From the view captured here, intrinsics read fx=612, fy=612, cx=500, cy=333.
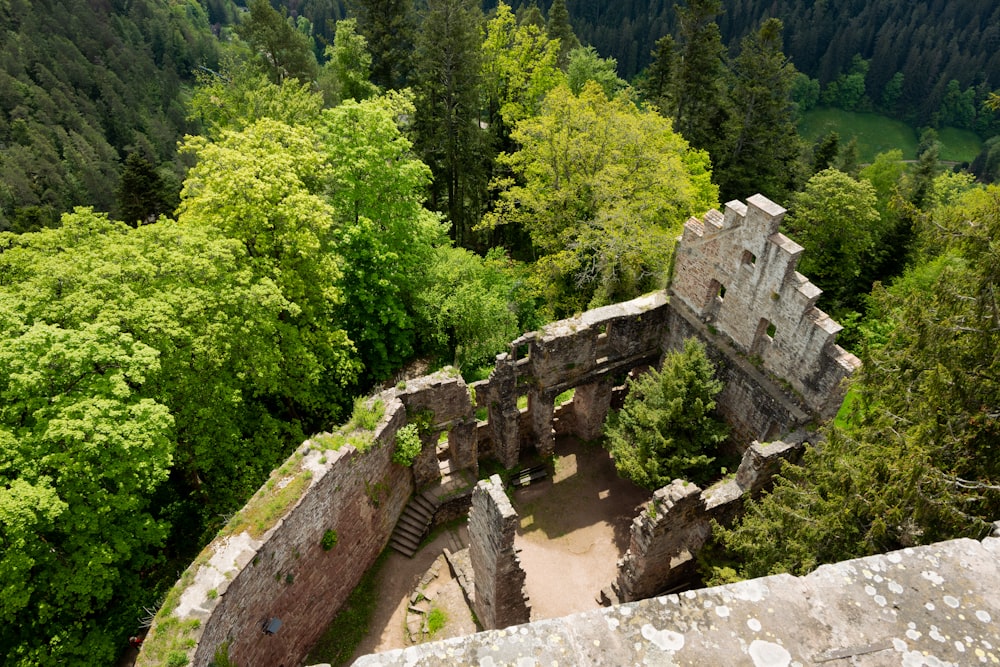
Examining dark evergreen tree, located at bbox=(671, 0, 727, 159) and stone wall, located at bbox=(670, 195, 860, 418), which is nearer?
stone wall, located at bbox=(670, 195, 860, 418)

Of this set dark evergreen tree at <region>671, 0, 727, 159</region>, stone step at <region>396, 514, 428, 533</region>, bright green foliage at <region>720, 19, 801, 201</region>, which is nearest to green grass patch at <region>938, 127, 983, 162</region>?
bright green foliage at <region>720, 19, 801, 201</region>

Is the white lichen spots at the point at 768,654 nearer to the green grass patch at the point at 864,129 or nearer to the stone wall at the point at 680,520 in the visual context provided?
the stone wall at the point at 680,520

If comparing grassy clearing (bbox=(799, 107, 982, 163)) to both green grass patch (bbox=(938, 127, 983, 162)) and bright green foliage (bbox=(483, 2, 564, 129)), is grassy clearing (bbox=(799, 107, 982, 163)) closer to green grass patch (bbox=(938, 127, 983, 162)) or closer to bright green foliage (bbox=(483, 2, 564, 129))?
green grass patch (bbox=(938, 127, 983, 162))

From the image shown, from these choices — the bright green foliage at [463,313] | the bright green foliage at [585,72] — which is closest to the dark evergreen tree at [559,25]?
the bright green foliage at [585,72]

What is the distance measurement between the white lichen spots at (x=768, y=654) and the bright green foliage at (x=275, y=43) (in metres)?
37.3

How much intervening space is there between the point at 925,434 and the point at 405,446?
536 inches

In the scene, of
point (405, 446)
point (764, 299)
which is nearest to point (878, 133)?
point (764, 299)

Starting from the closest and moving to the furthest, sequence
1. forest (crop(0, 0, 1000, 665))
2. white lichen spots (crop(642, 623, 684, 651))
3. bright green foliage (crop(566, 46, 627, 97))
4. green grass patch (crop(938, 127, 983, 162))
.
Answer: white lichen spots (crop(642, 623, 684, 651)) < forest (crop(0, 0, 1000, 665)) < bright green foliage (crop(566, 46, 627, 97)) < green grass patch (crop(938, 127, 983, 162))

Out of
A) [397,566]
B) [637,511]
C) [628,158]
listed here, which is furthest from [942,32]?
[397,566]

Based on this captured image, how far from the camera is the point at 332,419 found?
23.6m

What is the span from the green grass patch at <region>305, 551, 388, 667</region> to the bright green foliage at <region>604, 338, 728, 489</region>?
8998 millimetres

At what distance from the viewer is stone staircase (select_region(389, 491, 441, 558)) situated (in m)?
20.6

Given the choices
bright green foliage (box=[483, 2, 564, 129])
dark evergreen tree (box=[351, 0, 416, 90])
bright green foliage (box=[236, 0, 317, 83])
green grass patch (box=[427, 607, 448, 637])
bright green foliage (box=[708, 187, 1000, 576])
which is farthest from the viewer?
bright green foliage (box=[483, 2, 564, 129])

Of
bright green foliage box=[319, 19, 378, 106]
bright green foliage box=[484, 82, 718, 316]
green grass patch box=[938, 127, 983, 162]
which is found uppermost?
bright green foliage box=[319, 19, 378, 106]
